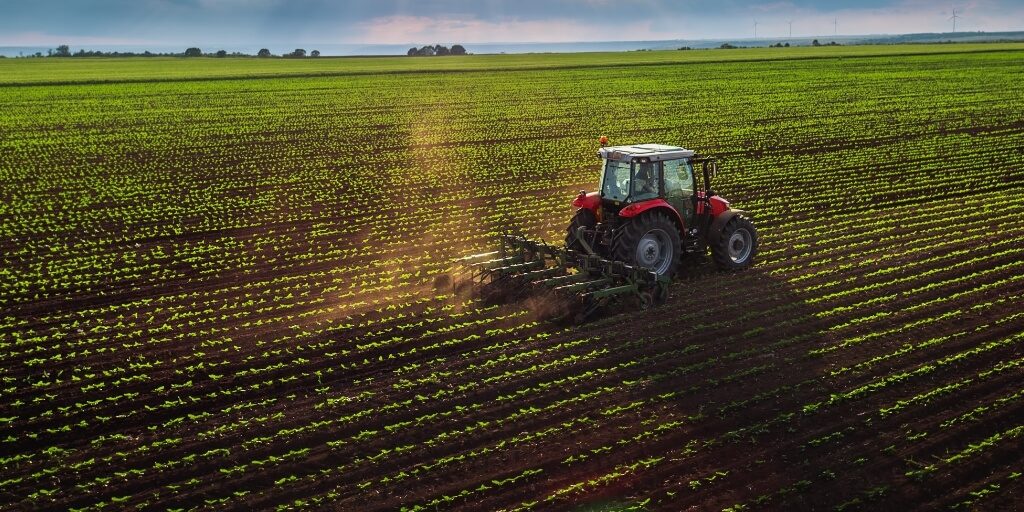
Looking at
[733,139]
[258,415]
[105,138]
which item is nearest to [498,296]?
[258,415]

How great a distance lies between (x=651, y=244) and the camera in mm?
14125

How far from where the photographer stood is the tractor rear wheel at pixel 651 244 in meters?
13.7

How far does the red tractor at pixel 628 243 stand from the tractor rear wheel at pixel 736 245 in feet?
0.05

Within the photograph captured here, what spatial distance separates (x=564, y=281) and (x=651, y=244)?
1639 mm

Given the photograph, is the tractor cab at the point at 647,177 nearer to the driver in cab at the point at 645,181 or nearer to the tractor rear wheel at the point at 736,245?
the driver in cab at the point at 645,181

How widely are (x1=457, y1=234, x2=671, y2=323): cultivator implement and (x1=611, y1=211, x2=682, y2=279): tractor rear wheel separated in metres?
0.36

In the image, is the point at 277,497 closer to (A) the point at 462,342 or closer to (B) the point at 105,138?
(A) the point at 462,342

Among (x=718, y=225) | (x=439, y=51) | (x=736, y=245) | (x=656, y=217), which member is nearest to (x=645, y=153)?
(x=656, y=217)

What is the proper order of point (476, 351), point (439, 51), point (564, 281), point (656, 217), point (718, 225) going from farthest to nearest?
point (439, 51) → point (718, 225) → point (656, 217) → point (564, 281) → point (476, 351)

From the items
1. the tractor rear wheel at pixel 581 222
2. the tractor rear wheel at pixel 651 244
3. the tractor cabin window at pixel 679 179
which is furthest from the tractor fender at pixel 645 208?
the tractor rear wheel at pixel 581 222

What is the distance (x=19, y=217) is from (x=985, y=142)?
28.5m

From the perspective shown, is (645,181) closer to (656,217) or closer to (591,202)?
(656,217)

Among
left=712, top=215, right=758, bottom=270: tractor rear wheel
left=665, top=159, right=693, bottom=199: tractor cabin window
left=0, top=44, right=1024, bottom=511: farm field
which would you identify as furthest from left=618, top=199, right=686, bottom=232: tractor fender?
left=0, top=44, right=1024, bottom=511: farm field

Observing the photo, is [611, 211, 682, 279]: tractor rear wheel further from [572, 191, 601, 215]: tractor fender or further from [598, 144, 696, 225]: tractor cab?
[572, 191, 601, 215]: tractor fender
